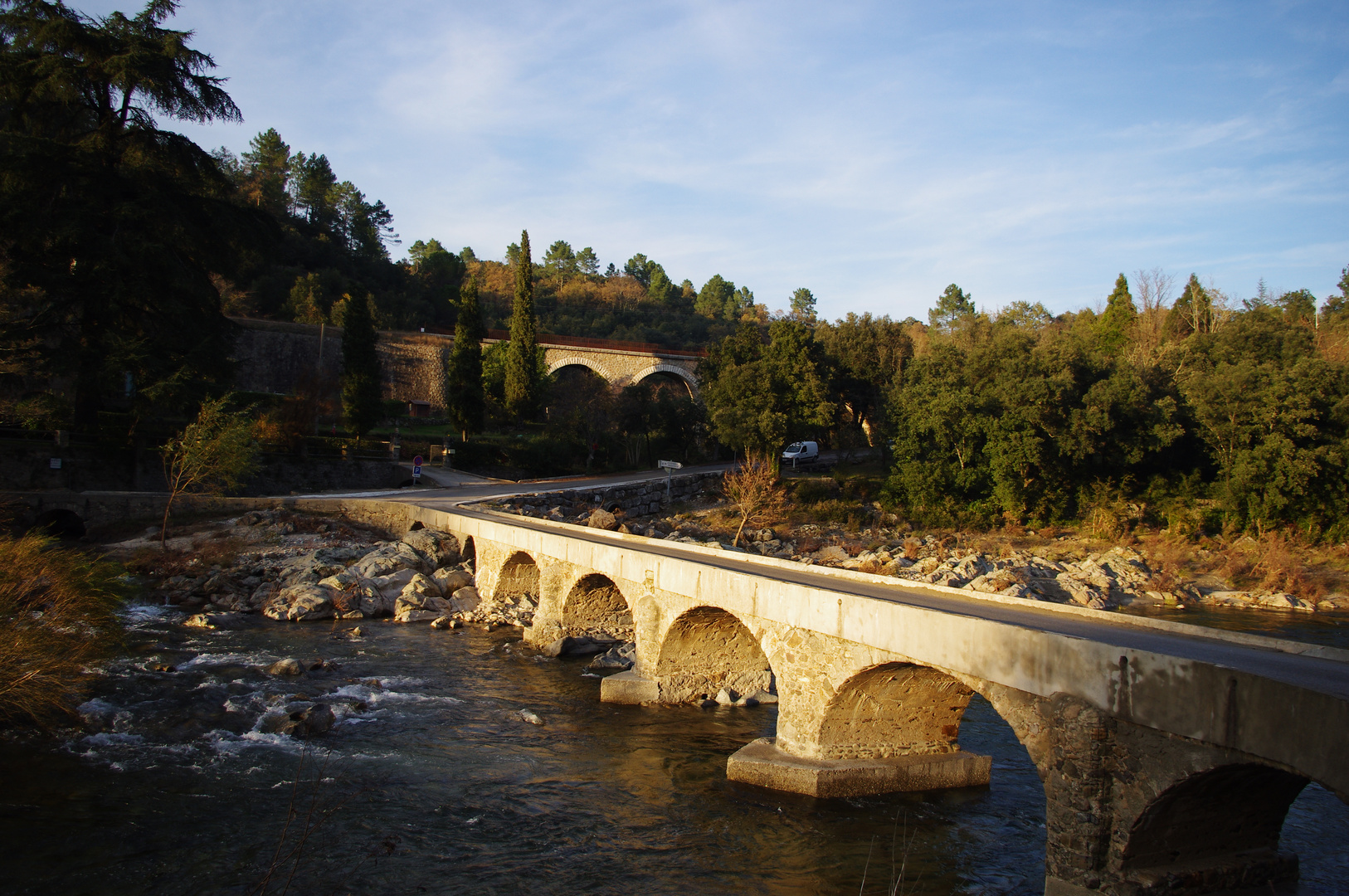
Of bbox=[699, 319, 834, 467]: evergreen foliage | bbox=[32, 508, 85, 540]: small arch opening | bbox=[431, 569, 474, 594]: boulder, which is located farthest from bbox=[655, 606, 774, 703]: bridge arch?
bbox=[32, 508, 85, 540]: small arch opening

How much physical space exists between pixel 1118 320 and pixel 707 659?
4395cm

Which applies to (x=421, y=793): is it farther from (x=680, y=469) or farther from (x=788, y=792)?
(x=680, y=469)

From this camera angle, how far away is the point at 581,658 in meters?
16.2

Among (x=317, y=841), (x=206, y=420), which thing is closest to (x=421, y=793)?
(x=317, y=841)

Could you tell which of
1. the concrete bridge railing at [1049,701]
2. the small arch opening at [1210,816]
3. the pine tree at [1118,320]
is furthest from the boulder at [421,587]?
the pine tree at [1118,320]

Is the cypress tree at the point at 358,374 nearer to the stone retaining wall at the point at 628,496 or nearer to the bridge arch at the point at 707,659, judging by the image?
the stone retaining wall at the point at 628,496

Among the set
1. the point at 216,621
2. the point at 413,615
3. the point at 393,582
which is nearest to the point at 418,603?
the point at 413,615

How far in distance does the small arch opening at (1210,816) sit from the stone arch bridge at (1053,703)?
0.06 ft

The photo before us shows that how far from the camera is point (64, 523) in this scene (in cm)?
2655

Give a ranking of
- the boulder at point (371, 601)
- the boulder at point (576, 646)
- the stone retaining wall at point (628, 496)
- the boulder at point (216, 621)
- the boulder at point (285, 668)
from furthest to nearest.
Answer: the stone retaining wall at point (628, 496)
the boulder at point (371, 601)
the boulder at point (216, 621)
the boulder at point (576, 646)
the boulder at point (285, 668)

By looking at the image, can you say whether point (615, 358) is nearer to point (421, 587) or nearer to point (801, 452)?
point (801, 452)

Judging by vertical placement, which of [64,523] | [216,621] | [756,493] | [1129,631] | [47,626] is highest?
[1129,631]

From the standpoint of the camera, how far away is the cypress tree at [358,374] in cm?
3666

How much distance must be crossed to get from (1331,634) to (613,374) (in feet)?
131
